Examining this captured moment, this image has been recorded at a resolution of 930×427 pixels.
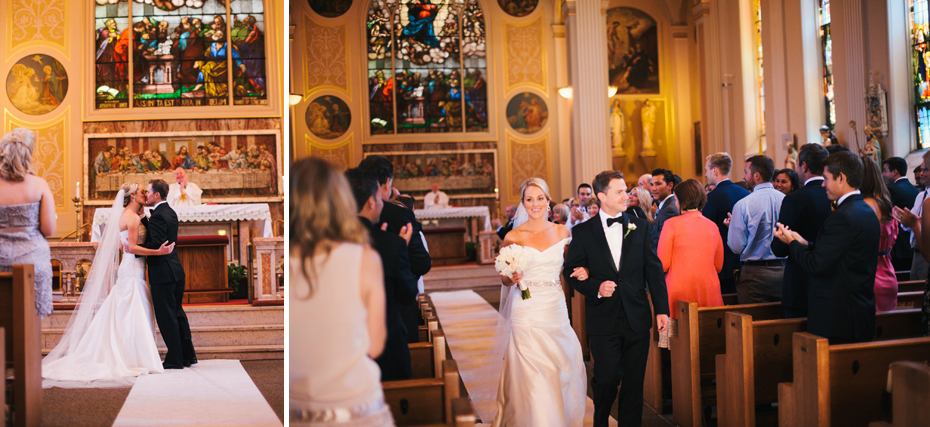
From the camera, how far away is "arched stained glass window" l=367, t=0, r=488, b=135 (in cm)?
1584

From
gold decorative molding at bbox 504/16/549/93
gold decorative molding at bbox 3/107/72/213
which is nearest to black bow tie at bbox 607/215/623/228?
gold decorative molding at bbox 3/107/72/213

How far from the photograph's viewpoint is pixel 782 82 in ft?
39.7

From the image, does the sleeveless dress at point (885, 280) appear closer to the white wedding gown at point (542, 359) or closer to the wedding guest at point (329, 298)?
the white wedding gown at point (542, 359)

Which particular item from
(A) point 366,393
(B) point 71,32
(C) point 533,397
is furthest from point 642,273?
(B) point 71,32

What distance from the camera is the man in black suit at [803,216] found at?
3.70 meters

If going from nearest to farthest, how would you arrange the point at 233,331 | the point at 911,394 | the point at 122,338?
1. the point at 911,394
2. the point at 122,338
3. the point at 233,331

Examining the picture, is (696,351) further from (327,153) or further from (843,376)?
(327,153)

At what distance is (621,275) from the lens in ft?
11.0

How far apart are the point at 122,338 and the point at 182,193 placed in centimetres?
444

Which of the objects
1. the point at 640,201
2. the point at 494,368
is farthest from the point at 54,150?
the point at 494,368

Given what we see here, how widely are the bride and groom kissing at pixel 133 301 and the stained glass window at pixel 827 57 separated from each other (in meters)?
10.6

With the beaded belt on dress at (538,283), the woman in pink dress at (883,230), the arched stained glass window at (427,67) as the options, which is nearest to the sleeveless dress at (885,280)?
the woman in pink dress at (883,230)

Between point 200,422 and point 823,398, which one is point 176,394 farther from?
point 823,398

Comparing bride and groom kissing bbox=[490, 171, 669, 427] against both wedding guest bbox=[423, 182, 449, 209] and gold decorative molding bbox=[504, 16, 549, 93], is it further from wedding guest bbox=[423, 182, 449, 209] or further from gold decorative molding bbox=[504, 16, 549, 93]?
gold decorative molding bbox=[504, 16, 549, 93]
